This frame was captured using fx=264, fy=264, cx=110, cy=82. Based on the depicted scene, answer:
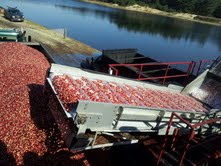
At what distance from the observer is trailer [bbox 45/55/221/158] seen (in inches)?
240

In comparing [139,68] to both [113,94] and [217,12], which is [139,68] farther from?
[217,12]

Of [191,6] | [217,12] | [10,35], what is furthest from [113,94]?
[217,12]

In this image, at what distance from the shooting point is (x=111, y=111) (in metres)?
6.21

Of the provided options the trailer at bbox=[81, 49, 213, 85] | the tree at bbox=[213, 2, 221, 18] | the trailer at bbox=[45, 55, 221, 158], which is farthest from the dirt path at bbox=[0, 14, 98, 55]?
the tree at bbox=[213, 2, 221, 18]

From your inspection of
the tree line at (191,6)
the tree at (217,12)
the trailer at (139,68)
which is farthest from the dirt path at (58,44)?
the tree at (217,12)

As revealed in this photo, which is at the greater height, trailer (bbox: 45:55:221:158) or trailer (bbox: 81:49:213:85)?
trailer (bbox: 45:55:221:158)

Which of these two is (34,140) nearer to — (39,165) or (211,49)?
(39,165)

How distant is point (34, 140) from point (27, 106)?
1.66 metres

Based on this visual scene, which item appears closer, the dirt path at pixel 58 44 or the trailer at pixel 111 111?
the trailer at pixel 111 111

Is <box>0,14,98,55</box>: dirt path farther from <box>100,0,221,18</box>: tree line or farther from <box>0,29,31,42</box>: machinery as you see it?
<box>100,0,221,18</box>: tree line

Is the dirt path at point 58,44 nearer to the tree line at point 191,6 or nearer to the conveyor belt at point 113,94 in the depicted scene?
the conveyor belt at point 113,94

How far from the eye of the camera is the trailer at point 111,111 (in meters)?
6.09

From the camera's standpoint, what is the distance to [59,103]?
680 centimetres

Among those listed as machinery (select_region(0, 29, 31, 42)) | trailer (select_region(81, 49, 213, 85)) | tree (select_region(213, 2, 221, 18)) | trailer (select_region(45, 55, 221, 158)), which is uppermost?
trailer (select_region(45, 55, 221, 158))
